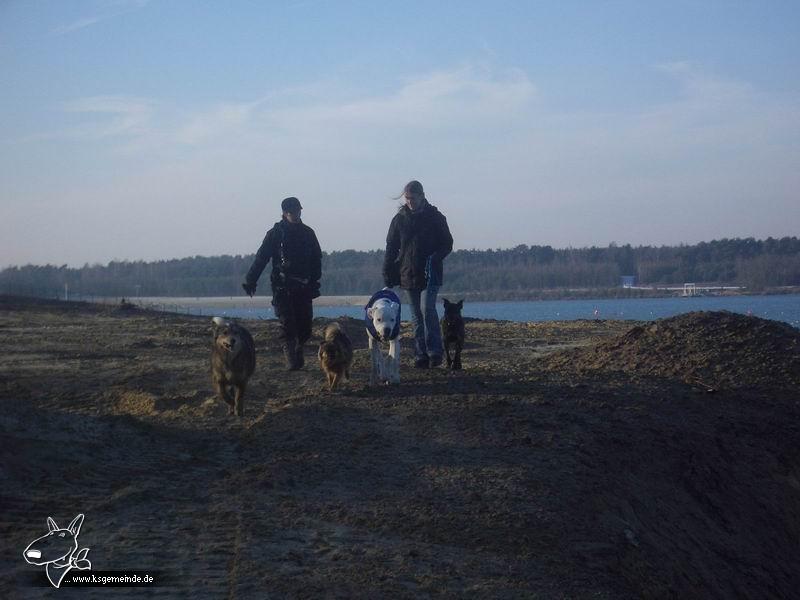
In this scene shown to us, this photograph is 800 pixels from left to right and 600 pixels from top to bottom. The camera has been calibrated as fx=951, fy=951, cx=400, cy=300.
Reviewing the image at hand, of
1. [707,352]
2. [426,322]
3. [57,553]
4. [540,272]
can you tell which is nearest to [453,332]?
[426,322]

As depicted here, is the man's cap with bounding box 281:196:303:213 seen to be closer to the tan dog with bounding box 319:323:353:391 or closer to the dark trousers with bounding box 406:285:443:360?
the dark trousers with bounding box 406:285:443:360

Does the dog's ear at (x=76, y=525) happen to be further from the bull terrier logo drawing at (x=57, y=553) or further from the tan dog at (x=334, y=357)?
the tan dog at (x=334, y=357)

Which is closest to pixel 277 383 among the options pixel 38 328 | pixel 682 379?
pixel 682 379

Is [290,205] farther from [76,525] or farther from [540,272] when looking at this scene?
[540,272]

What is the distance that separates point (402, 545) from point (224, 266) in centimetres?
6567

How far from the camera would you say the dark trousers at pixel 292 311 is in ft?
37.9

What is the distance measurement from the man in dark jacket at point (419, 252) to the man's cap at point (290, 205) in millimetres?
1179

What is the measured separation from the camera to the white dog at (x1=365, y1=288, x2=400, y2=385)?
963 cm

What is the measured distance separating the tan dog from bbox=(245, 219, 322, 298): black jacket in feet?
6.56

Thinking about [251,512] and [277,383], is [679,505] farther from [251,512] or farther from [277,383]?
[277,383]

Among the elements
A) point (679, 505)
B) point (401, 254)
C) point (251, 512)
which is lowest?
point (679, 505)

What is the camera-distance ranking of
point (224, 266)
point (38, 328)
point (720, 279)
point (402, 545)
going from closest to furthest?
point (402, 545) → point (38, 328) → point (720, 279) → point (224, 266)

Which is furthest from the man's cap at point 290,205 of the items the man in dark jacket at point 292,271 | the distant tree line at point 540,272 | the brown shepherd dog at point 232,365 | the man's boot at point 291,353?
the distant tree line at point 540,272

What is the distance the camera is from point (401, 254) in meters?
11.1
